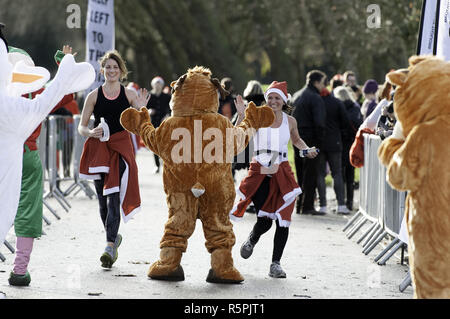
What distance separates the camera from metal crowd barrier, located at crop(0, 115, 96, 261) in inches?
518

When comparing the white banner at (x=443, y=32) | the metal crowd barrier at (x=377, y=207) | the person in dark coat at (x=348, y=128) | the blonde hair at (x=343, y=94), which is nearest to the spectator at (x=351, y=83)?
the blonde hair at (x=343, y=94)

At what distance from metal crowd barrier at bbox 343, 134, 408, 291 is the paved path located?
16cm

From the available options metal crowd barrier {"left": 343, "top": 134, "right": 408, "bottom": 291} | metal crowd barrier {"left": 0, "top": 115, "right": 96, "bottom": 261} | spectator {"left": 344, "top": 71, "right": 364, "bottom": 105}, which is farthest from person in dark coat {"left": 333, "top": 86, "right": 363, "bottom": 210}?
metal crowd barrier {"left": 0, "top": 115, "right": 96, "bottom": 261}

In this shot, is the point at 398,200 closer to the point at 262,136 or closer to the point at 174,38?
the point at 262,136

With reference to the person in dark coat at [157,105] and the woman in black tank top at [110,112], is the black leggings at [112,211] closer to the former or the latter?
the woman in black tank top at [110,112]

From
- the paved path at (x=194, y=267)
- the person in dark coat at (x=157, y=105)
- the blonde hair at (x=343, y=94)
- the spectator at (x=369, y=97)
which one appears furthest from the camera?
the person in dark coat at (x=157, y=105)

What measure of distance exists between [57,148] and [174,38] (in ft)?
59.8

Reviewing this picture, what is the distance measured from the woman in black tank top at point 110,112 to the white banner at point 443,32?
2729 millimetres

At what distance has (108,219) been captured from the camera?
8.77 meters

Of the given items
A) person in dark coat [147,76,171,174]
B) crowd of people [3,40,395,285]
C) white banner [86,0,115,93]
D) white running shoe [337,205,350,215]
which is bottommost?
white running shoe [337,205,350,215]

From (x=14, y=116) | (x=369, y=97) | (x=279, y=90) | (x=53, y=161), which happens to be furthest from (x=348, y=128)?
(x=14, y=116)

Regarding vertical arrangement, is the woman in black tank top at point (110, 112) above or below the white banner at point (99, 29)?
below

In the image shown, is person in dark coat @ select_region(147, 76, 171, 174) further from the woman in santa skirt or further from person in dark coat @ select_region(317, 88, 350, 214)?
the woman in santa skirt

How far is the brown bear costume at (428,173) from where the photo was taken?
5402mm
